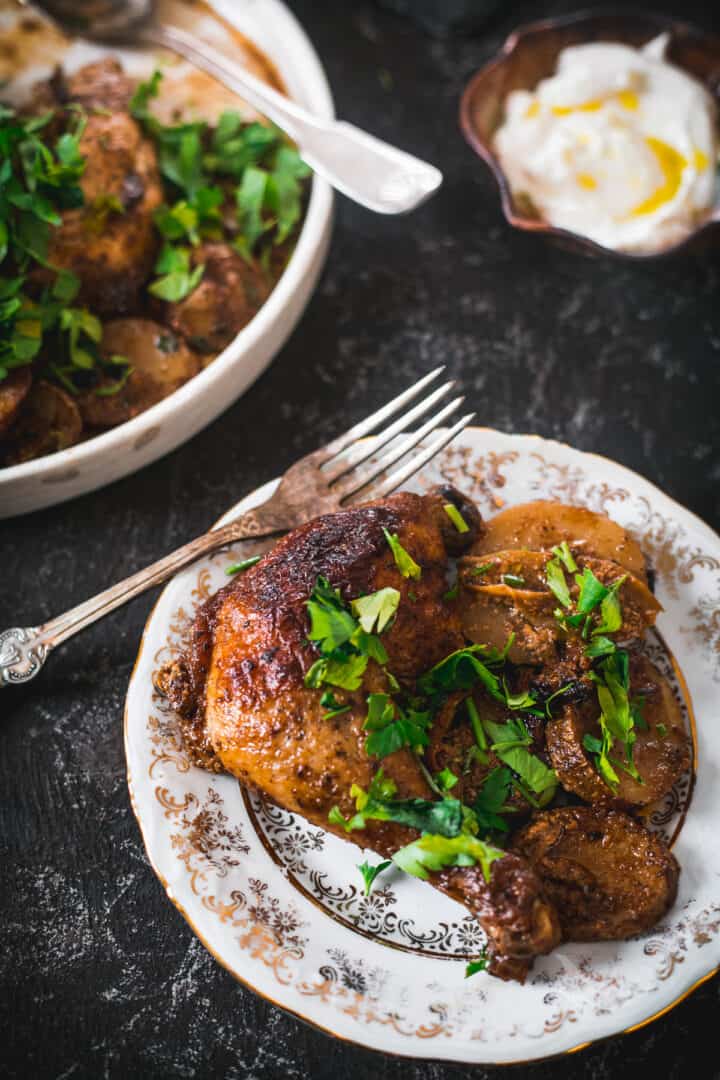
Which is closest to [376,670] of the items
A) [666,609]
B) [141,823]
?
[141,823]

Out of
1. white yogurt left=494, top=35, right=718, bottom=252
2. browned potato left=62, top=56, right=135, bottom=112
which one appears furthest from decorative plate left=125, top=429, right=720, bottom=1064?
browned potato left=62, top=56, right=135, bottom=112

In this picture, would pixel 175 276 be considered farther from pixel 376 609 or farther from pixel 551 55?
pixel 551 55

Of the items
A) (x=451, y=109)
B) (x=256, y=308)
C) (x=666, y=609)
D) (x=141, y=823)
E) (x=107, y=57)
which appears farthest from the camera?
(x=451, y=109)

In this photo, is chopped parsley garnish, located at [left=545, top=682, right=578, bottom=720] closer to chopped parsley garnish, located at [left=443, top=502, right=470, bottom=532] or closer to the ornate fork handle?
chopped parsley garnish, located at [left=443, top=502, right=470, bottom=532]

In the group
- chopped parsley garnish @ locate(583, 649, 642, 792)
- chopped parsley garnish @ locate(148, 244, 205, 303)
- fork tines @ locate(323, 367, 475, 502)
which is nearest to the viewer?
chopped parsley garnish @ locate(583, 649, 642, 792)

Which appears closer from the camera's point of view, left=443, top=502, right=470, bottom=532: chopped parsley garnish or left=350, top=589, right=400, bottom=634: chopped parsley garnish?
left=350, top=589, right=400, bottom=634: chopped parsley garnish

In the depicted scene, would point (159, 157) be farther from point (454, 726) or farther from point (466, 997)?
point (466, 997)

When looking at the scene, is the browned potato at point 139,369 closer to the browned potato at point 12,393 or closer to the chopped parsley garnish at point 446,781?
the browned potato at point 12,393
